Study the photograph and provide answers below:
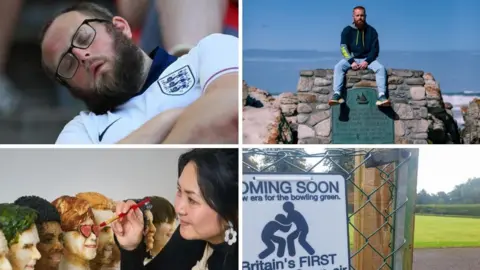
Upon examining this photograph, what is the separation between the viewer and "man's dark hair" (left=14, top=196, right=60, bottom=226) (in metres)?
1.76

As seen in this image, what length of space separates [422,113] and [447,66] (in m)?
0.16

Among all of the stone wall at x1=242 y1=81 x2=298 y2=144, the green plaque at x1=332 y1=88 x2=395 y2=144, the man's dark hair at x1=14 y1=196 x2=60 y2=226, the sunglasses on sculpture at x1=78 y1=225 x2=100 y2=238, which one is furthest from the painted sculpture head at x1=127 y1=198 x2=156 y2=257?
the green plaque at x1=332 y1=88 x2=395 y2=144

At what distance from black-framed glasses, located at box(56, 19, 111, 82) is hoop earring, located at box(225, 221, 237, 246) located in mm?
631

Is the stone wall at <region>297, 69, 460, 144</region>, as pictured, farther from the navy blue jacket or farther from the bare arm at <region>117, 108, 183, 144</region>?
the bare arm at <region>117, 108, 183, 144</region>

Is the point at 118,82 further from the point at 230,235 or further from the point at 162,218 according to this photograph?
the point at 230,235

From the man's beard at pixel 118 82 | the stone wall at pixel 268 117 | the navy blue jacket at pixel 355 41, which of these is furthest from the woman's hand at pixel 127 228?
the navy blue jacket at pixel 355 41

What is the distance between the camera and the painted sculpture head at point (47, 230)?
1.75 m

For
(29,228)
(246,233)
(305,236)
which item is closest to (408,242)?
(305,236)

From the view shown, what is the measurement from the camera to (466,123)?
1.90 m

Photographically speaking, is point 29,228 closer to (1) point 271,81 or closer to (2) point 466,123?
(1) point 271,81

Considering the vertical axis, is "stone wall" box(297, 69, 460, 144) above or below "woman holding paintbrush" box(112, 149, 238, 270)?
above

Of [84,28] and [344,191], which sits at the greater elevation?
[84,28]

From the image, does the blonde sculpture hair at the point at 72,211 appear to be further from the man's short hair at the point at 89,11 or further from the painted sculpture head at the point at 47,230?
the man's short hair at the point at 89,11

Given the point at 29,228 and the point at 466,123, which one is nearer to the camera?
the point at 29,228
